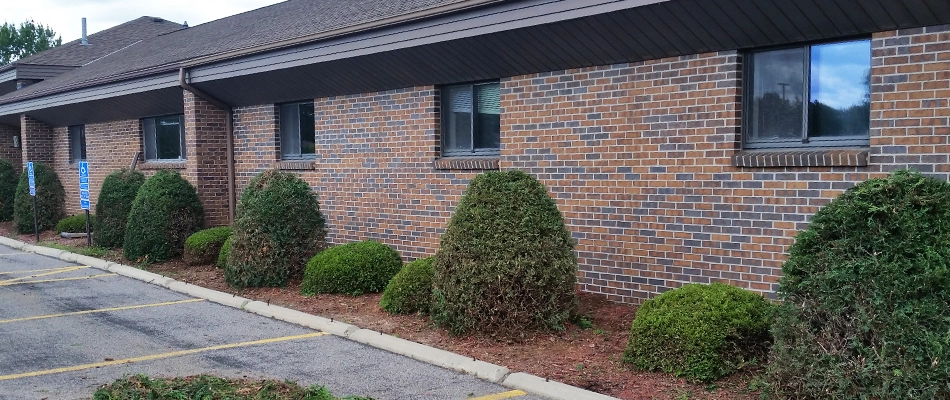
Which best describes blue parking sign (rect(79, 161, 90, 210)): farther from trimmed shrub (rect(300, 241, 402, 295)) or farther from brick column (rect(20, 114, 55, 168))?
brick column (rect(20, 114, 55, 168))

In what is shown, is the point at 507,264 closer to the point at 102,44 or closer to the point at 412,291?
the point at 412,291

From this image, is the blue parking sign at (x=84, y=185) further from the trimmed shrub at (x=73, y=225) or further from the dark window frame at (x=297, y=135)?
the dark window frame at (x=297, y=135)

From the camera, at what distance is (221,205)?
15.2 m

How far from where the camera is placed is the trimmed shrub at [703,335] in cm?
606

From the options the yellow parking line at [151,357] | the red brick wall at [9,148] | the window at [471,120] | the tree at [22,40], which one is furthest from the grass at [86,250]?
the tree at [22,40]

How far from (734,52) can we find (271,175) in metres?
6.56

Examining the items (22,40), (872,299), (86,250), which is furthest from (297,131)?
(22,40)

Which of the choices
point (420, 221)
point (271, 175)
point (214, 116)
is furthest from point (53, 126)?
point (420, 221)

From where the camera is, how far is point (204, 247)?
13.0 meters

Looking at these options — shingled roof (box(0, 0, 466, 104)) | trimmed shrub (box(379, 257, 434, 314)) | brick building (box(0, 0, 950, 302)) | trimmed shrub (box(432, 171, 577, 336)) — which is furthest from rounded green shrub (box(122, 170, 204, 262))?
trimmed shrub (box(432, 171, 577, 336))

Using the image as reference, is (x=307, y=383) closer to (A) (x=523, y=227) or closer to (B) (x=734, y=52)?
(A) (x=523, y=227)

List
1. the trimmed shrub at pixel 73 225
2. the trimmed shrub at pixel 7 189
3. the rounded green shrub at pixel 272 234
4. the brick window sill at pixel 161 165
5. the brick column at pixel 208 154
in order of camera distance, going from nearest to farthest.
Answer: the rounded green shrub at pixel 272 234
the brick column at pixel 208 154
the brick window sill at pixel 161 165
the trimmed shrub at pixel 73 225
the trimmed shrub at pixel 7 189

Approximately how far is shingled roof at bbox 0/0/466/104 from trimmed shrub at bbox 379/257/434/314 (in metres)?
3.28

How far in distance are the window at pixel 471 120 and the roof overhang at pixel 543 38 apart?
0.28 m
